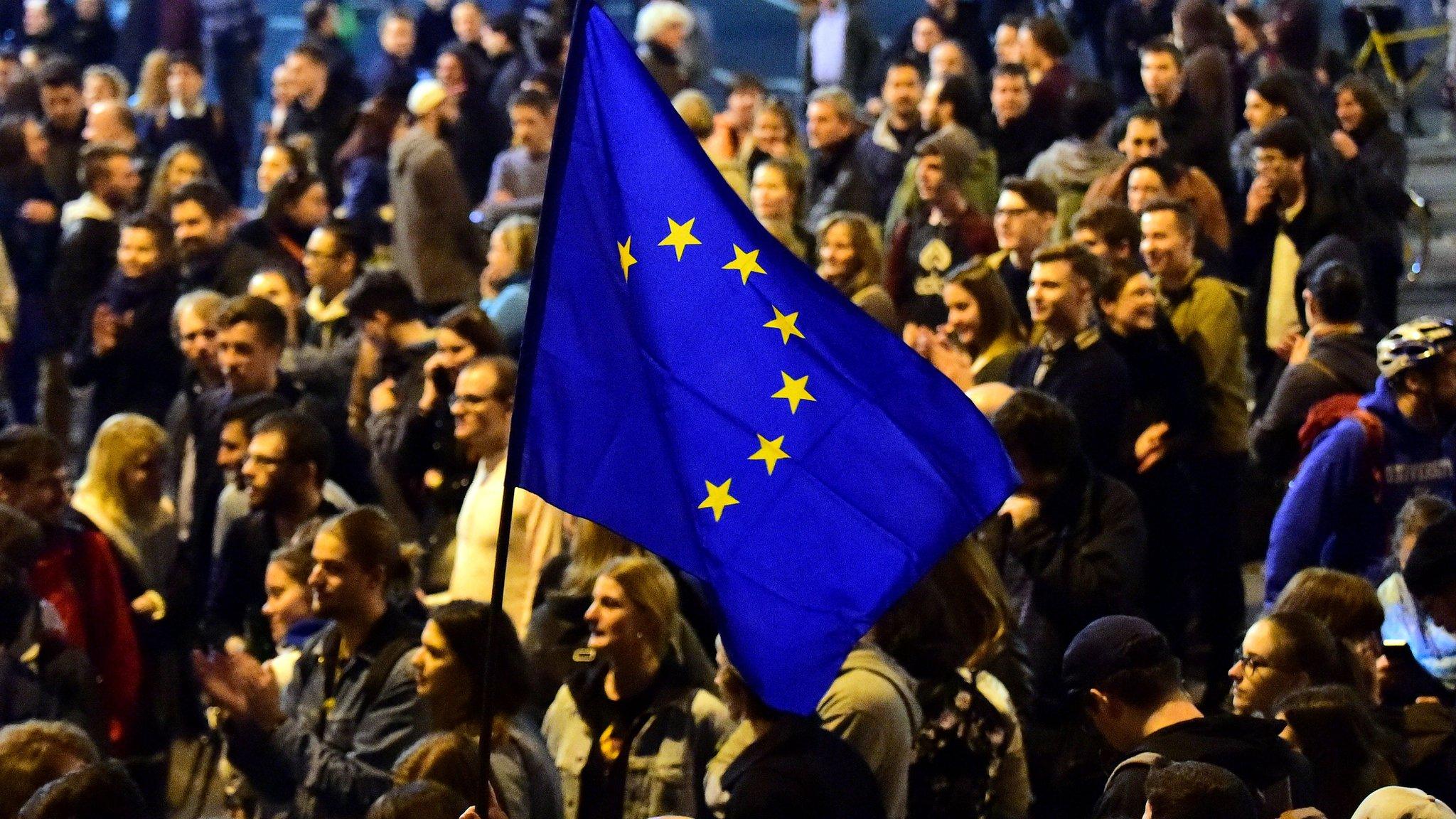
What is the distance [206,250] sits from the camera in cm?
1170

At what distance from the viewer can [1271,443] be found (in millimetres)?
8453

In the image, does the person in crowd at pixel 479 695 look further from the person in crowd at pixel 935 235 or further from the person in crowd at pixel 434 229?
the person in crowd at pixel 434 229

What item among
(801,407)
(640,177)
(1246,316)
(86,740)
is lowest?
(1246,316)

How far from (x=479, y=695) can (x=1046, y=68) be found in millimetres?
8111

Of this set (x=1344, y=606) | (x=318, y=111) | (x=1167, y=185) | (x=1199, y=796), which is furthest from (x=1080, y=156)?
(x=1199, y=796)

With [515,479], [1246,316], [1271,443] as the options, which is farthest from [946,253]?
[515,479]

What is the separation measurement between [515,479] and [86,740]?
1.72 m

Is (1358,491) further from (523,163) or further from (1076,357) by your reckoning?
(523,163)

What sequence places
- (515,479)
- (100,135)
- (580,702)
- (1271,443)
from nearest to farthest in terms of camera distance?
(515,479)
(580,702)
(1271,443)
(100,135)

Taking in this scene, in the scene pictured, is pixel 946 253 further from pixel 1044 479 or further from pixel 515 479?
pixel 515 479

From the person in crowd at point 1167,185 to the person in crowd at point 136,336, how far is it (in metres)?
4.05

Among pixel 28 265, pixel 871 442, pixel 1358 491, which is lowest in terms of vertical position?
pixel 28 265

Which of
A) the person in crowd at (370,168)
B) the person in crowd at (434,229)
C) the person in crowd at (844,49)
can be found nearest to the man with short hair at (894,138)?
the person in crowd at (434,229)

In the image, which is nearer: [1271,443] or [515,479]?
[515,479]
